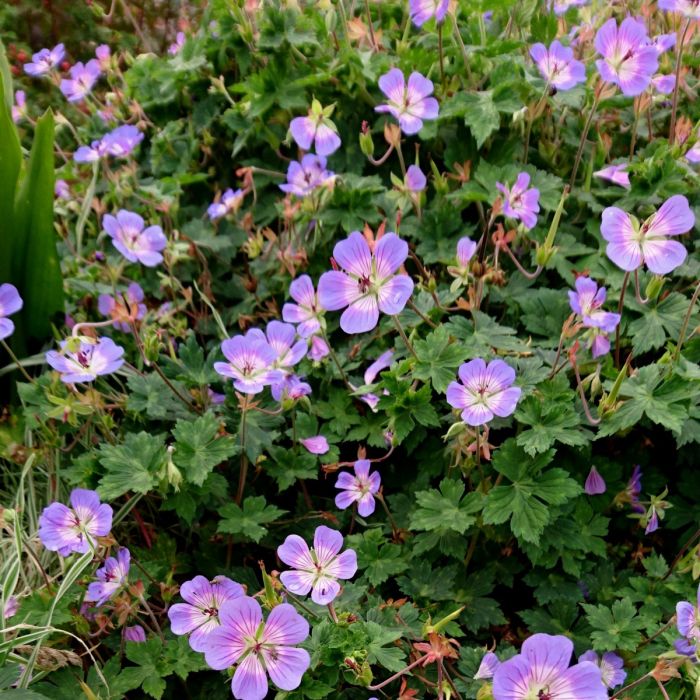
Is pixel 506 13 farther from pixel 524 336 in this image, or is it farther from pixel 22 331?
pixel 22 331

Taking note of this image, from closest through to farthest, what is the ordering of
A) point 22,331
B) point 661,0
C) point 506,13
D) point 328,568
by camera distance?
point 328,568 < point 661,0 < point 22,331 < point 506,13

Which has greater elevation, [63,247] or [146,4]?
[146,4]

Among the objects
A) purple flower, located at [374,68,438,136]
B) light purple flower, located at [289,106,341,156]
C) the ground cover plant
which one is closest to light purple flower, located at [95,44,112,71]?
the ground cover plant

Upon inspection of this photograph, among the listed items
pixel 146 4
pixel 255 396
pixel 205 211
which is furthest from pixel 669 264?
pixel 146 4

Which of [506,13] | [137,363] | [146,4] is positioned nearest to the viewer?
[137,363]

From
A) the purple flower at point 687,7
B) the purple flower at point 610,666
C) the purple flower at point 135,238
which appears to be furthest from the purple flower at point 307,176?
the purple flower at point 610,666

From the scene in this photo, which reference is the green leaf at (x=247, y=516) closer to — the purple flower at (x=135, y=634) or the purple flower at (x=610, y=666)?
the purple flower at (x=135, y=634)
